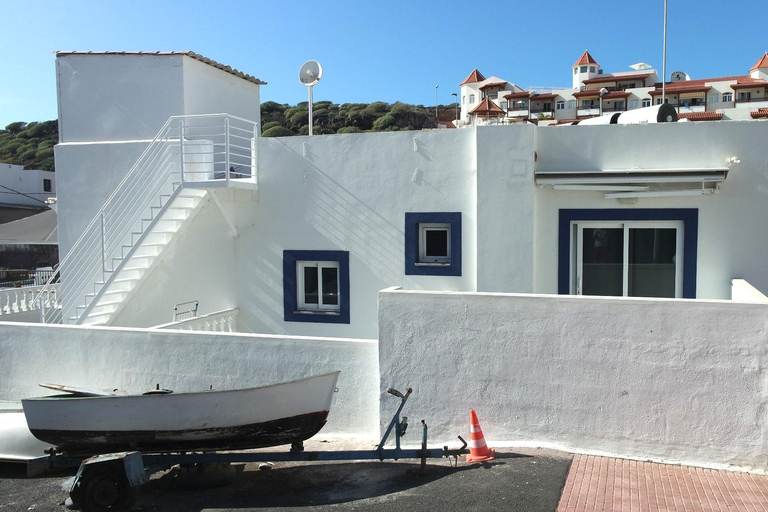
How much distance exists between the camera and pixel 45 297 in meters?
17.0

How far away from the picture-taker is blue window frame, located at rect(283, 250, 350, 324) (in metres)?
11.1

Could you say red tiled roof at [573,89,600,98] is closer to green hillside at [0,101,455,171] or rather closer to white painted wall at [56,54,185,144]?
green hillside at [0,101,455,171]

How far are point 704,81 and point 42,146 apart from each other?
71.4 m

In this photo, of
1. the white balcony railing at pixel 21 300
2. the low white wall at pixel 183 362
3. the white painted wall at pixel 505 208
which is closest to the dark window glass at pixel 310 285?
the white painted wall at pixel 505 208

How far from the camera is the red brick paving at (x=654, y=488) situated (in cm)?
555

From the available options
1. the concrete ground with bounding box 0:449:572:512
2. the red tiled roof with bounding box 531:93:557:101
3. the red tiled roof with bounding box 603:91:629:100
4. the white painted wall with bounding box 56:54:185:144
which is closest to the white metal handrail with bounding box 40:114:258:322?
the white painted wall with bounding box 56:54:185:144

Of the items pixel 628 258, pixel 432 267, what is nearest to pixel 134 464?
pixel 432 267

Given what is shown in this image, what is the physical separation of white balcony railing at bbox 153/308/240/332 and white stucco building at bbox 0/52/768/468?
0.14 feet

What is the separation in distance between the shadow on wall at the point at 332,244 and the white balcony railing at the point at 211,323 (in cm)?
35

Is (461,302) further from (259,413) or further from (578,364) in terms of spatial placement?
(259,413)

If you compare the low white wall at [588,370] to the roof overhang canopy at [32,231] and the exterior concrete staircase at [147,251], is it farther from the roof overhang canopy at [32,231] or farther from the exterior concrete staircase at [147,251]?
the roof overhang canopy at [32,231]

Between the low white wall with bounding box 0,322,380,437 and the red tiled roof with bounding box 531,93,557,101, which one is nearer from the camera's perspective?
the low white wall with bounding box 0,322,380,437

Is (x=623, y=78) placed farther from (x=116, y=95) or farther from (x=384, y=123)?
(x=116, y=95)

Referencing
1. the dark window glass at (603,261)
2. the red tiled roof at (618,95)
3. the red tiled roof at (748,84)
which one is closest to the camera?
the dark window glass at (603,261)
